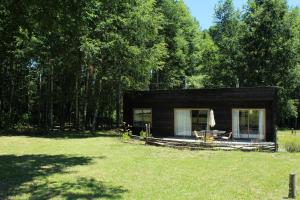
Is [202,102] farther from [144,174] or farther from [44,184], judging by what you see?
[44,184]

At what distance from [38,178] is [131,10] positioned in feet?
74.9

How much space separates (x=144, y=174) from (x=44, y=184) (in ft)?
10.7

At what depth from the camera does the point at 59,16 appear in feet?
49.4

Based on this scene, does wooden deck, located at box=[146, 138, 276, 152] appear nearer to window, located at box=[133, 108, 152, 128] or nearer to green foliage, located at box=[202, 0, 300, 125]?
window, located at box=[133, 108, 152, 128]

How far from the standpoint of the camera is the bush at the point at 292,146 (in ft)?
64.3

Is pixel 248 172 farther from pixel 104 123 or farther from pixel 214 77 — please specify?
pixel 214 77

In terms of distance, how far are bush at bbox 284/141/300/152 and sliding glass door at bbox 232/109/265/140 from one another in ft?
16.1

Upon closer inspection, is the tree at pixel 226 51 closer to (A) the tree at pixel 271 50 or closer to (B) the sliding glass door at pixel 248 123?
(A) the tree at pixel 271 50

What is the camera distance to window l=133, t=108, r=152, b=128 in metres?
30.4

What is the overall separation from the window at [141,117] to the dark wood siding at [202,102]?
323 millimetres

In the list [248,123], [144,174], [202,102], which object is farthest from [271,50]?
[144,174]

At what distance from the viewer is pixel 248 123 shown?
2578 cm

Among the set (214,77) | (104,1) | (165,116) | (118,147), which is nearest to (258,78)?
(214,77)

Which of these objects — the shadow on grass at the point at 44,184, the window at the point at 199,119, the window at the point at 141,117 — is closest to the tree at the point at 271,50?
the window at the point at 199,119
